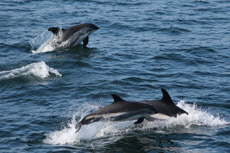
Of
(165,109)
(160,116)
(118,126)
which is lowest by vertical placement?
(118,126)

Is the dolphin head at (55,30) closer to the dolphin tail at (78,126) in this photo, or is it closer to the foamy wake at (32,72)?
the foamy wake at (32,72)

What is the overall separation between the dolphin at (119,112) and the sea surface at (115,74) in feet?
1.31

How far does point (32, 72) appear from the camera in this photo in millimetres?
19859

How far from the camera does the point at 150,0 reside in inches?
1431

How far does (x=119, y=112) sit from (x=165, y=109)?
2030mm

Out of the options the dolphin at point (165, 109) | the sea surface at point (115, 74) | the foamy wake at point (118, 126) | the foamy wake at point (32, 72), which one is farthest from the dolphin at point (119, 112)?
the foamy wake at point (32, 72)

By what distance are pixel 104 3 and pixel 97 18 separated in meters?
4.65

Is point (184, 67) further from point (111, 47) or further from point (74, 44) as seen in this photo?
point (74, 44)

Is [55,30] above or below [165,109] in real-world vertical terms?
above

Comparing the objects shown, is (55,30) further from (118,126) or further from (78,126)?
(78,126)

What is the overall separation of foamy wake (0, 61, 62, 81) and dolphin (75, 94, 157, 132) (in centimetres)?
627

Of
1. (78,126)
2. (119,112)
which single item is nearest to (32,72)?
(78,126)

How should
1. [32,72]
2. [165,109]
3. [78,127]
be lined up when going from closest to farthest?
1. [78,127]
2. [165,109]
3. [32,72]

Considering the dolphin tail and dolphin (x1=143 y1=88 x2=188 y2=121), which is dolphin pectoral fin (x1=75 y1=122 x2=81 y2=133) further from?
dolphin (x1=143 y1=88 x2=188 y2=121)
